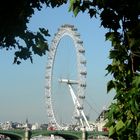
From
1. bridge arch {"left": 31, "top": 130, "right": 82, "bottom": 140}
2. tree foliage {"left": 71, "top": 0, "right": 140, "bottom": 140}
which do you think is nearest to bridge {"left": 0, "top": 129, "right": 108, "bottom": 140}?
bridge arch {"left": 31, "top": 130, "right": 82, "bottom": 140}

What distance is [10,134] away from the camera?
122 m

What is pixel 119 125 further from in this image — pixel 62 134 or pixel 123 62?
pixel 62 134

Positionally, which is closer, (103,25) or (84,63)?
(103,25)

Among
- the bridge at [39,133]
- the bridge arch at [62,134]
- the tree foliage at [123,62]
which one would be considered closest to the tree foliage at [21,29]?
the tree foliage at [123,62]

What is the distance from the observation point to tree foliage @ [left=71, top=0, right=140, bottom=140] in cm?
351

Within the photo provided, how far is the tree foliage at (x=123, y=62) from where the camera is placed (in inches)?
138

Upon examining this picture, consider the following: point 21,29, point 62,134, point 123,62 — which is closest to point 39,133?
point 62,134

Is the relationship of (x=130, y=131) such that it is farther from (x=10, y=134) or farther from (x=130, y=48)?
(x=10, y=134)

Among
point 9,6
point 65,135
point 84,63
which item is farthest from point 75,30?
point 9,6

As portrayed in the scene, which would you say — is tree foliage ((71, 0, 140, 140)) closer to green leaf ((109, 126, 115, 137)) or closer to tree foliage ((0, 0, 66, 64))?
green leaf ((109, 126, 115, 137))

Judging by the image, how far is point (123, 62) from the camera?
3.79m

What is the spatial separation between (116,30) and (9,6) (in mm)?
1430

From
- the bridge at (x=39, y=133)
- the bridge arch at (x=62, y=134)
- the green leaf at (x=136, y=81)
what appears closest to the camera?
the green leaf at (x=136, y=81)

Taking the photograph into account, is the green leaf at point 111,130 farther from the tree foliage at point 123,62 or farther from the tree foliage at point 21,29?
the tree foliage at point 21,29
